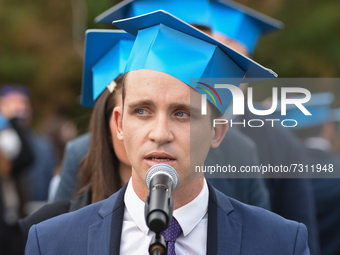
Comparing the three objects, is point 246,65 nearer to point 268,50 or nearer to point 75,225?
point 75,225

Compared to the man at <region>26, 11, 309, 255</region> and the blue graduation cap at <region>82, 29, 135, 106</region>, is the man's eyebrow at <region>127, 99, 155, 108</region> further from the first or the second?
the blue graduation cap at <region>82, 29, 135, 106</region>

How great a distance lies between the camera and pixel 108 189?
2.56 m

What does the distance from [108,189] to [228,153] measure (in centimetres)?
66

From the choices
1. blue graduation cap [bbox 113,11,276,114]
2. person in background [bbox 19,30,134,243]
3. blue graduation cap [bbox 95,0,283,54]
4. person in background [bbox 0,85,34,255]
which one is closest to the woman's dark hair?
person in background [bbox 19,30,134,243]

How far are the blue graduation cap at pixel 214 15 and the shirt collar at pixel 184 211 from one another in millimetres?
1190

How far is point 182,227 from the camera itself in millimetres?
1890

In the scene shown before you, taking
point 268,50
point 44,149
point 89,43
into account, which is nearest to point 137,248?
point 89,43

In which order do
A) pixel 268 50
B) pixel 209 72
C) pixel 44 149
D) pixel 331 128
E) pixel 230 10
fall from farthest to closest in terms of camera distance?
pixel 268 50 < pixel 44 149 < pixel 230 10 < pixel 331 128 < pixel 209 72

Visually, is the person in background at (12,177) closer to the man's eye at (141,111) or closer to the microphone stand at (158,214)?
the man's eye at (141,111)

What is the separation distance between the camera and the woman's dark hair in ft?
8.58

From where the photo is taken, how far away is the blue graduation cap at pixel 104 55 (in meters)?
2.52

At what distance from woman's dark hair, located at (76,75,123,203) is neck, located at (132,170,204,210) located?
0.64 m

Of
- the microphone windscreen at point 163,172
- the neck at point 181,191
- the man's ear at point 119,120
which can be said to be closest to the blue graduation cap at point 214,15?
the man's ear at point 119,120

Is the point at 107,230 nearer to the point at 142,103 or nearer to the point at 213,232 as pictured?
the point at 213,232
